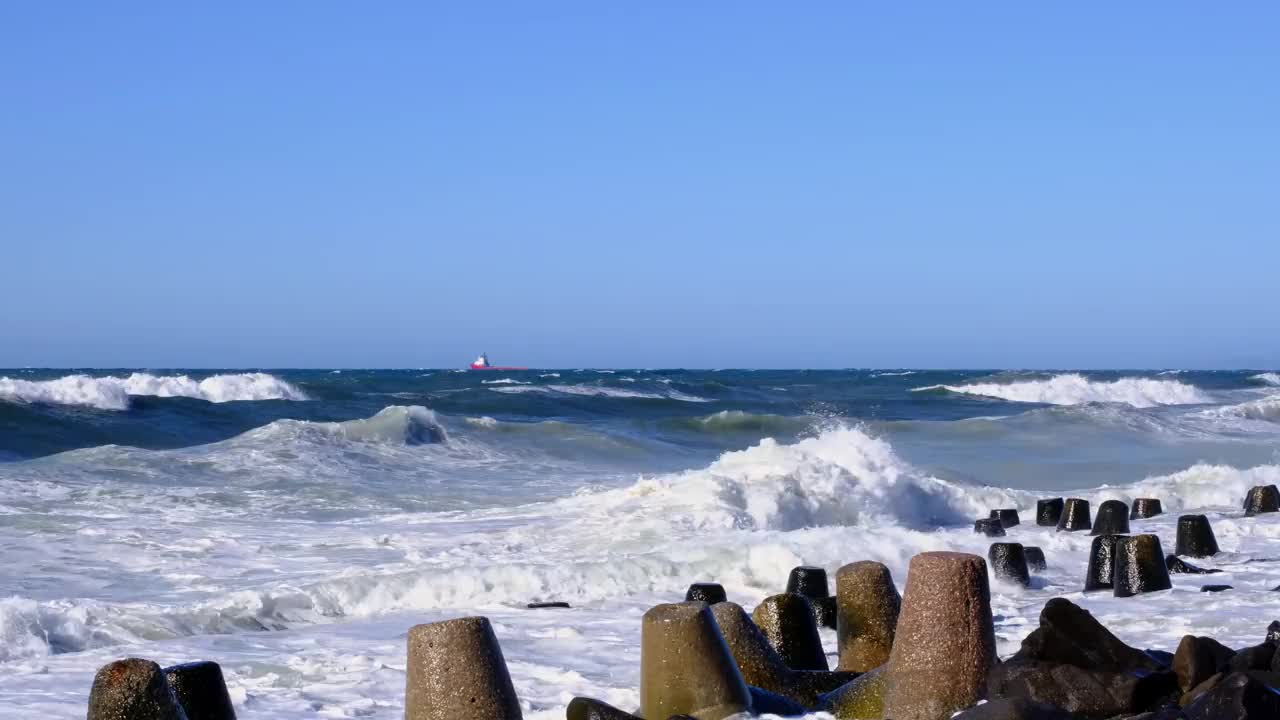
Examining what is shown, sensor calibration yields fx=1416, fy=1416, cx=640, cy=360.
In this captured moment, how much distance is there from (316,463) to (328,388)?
108 feet

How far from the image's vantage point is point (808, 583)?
8125 millimetres

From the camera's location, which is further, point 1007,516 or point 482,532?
point 1007,516

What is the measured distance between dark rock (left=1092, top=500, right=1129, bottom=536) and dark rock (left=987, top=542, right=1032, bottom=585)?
9.88 feet

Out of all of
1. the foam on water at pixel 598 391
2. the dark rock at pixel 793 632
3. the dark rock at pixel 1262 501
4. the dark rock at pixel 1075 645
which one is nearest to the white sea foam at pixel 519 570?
the dark rock at pixel 1262 501

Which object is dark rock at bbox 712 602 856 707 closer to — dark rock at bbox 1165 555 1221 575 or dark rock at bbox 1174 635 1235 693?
dark rock at bbox 1174 635 1235 693

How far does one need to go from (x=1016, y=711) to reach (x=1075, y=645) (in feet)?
3.41

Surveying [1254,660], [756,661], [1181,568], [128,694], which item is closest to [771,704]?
[756,661]

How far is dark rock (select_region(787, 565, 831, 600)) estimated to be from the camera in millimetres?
8117

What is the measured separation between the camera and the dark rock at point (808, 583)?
8.12m

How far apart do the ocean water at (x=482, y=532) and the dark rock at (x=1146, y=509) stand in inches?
12.8

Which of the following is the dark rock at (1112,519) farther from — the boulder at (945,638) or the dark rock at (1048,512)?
the boulder at (945,638)

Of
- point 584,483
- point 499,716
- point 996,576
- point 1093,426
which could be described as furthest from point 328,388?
point 499,716

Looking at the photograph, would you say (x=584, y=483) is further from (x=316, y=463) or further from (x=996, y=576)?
(x=996, y=576)

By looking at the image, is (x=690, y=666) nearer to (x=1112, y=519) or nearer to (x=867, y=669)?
Result: (x=867, y=669)
